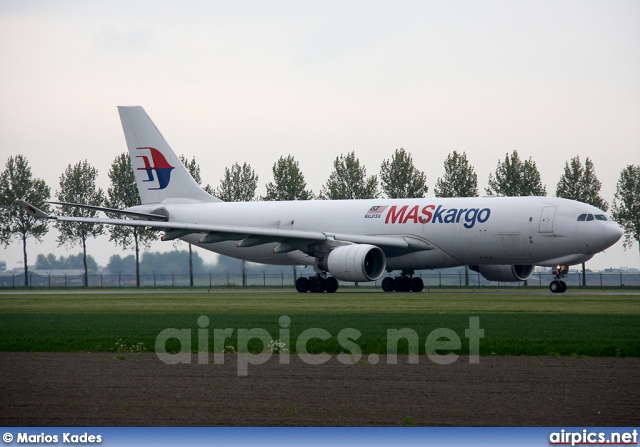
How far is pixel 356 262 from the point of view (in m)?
37.5

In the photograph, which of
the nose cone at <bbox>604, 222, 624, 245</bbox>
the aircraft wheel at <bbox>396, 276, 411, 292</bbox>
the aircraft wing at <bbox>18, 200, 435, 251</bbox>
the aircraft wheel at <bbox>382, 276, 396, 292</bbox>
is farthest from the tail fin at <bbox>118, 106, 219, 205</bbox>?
the nose cone at <bbox>604, 222, 624, 245</bbox>

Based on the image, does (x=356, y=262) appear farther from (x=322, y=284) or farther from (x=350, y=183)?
(x=350, y=183)

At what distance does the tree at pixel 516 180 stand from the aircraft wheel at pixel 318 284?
23.6 m

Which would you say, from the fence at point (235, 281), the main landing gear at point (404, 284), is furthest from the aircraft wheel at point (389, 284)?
the fence at point (235, 281)

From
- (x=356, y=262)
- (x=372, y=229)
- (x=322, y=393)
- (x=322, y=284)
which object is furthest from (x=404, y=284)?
(x=322, y=393)

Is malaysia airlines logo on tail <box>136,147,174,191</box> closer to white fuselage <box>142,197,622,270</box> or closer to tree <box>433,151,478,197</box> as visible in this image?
white fuselage <box>142,197,622,270</box>

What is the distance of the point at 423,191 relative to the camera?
216ft

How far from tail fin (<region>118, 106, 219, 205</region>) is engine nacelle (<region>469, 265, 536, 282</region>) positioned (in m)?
15.2

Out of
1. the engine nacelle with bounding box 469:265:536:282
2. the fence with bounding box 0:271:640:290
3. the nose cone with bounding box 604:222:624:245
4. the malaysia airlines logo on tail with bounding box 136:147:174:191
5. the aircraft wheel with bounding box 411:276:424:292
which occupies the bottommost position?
the fence with bounding box 0:271:640:290

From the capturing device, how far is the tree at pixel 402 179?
2586 inches

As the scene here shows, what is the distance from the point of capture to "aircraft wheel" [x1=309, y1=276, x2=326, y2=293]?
4144 cm

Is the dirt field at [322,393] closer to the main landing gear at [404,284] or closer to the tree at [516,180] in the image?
the main landing gear at [404,284]

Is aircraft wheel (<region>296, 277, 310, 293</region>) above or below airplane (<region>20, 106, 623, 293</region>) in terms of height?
below

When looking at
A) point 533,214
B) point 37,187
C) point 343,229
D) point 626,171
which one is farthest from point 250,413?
point 37,187
